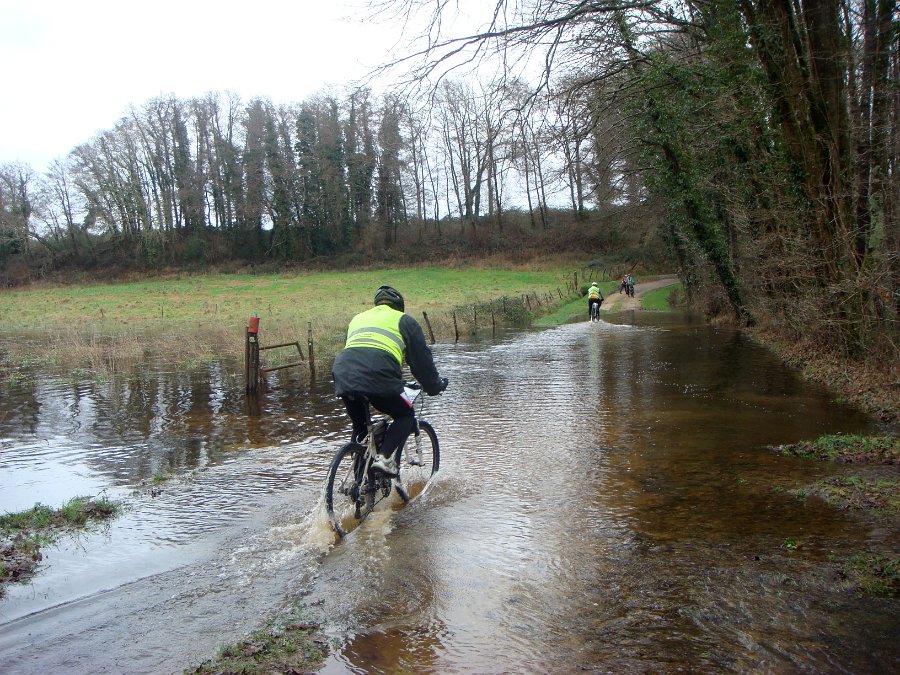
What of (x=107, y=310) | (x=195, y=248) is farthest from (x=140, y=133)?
(x=107, y=310)

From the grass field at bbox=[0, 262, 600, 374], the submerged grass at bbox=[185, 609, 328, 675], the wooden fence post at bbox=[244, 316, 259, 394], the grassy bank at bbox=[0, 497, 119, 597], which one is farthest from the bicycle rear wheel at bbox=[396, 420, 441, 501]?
the grass field at bbox=[0, 262, 600, 374]

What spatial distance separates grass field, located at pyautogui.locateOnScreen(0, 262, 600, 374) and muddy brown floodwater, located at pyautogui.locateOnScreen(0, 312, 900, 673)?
9.94m

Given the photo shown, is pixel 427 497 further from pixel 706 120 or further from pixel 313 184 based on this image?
pixel 313 184

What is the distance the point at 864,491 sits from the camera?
19.0 feet

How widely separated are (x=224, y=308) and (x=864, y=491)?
122 feet

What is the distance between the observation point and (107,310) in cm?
3912

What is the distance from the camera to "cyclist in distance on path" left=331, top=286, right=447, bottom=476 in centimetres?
550

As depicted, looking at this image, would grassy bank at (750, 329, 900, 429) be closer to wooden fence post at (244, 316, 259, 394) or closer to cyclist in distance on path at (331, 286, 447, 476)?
cyclist in distance on path at (331, 286, 447, 476)

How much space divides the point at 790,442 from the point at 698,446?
43.2 inches

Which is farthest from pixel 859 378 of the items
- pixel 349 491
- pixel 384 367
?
pixel 349 491

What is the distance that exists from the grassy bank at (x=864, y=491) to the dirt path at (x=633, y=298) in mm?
27725

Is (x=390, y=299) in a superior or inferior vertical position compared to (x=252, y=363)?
superior

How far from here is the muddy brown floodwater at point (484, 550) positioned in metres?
3.63

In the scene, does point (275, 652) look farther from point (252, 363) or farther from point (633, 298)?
point (633, 298)
